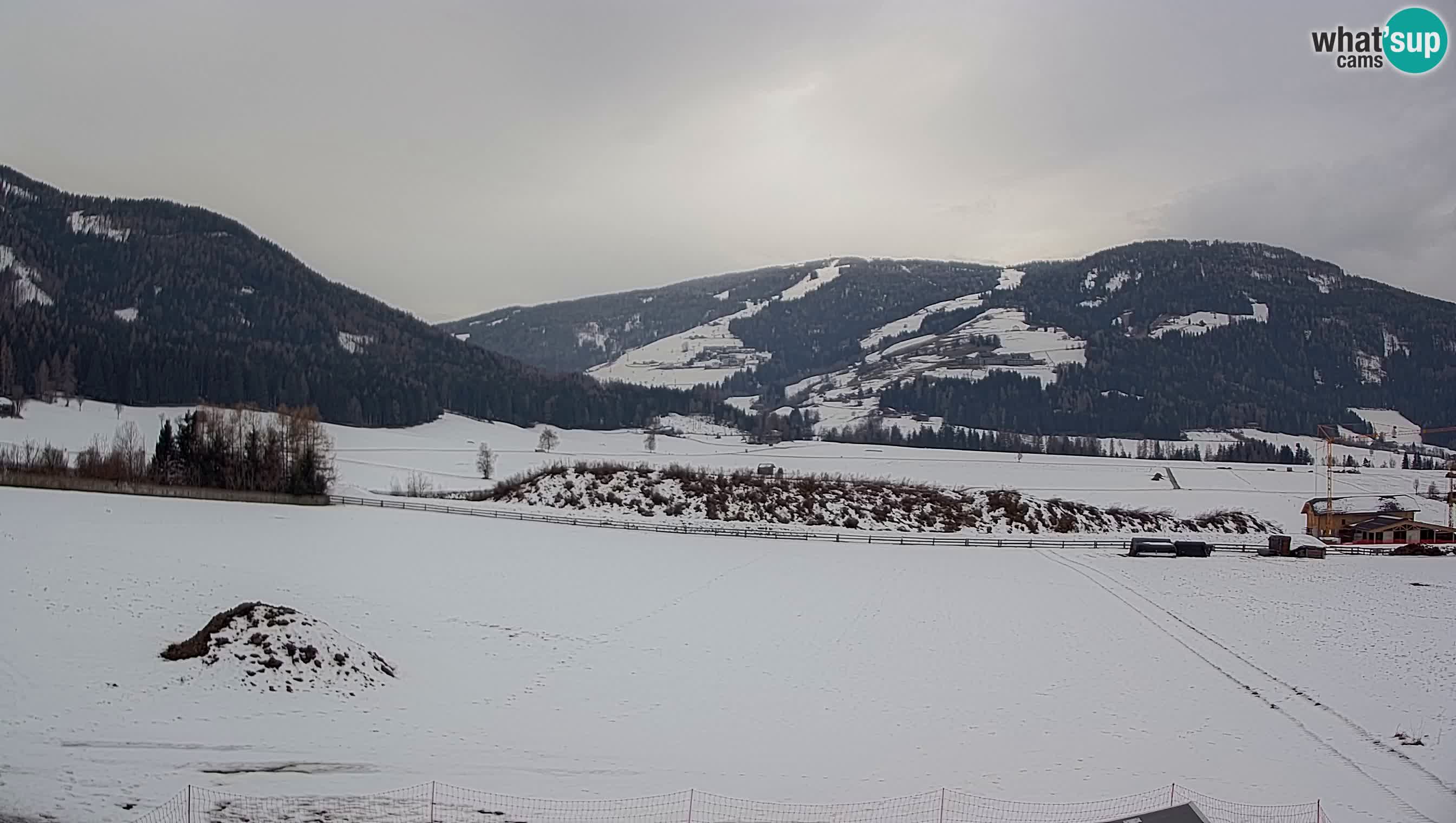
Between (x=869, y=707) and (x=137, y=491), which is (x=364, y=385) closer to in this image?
(x=137, y=491)

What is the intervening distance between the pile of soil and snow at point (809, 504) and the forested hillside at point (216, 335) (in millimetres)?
64316

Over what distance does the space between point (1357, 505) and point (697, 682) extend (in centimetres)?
6952

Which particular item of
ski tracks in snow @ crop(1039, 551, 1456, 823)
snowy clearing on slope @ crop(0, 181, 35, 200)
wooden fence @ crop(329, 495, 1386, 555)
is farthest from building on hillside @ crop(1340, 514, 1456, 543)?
snowy clearing on slope @ crop(0, 181, 35, 200)

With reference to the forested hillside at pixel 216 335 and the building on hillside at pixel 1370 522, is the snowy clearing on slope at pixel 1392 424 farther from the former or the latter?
the forested hillside at pixel 216 335

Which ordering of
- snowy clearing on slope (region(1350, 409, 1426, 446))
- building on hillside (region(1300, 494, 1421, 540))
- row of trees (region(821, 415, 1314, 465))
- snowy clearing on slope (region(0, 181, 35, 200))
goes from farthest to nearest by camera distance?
1. snowy clearing on slope (region(1350, 409, 1426, 446))
2. snowy clearing on slope (region(0, 181, 35, 200))
3. row of trees (region(821, 415, 1314, 465))
4. building on hillside (region(1300, 494, 1421, 540))

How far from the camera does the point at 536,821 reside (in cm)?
1245

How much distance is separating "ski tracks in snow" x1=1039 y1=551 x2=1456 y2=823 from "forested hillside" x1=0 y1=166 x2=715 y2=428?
349ft

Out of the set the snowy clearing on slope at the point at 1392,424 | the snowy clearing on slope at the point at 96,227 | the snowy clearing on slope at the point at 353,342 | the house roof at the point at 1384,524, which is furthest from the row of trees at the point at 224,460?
the snowy clearing on slope at the point at 1392,424

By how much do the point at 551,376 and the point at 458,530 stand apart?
13652 centimetres

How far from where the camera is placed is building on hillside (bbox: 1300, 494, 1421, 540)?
67.1 metres

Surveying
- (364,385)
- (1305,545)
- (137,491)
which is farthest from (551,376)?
(1305,545)

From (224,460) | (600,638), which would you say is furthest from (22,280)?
(600,638)

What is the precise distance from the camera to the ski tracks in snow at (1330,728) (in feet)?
47.8

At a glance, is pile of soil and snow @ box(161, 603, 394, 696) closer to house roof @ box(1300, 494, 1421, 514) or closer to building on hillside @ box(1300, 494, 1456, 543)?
building on hillside @ box(1300, 494, 1456, 543)
